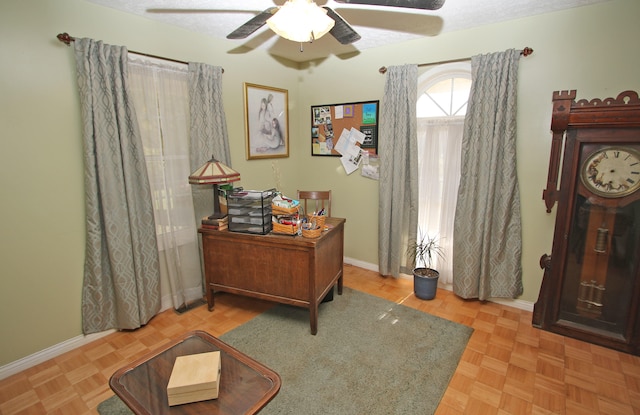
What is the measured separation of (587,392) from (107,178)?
333 centimetres

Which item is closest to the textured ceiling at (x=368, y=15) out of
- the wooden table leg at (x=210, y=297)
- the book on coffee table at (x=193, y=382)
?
the book on coffee table at (x=193, y=382)

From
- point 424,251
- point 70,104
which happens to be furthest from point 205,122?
point 424,251

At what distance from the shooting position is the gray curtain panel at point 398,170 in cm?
294

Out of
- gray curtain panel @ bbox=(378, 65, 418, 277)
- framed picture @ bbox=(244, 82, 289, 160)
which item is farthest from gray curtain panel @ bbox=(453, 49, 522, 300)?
framed picture @ bbox=(244, 82, 289, 160)

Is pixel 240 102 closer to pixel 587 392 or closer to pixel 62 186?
pixel 62 186

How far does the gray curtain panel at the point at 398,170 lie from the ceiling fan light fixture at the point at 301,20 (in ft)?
4.97

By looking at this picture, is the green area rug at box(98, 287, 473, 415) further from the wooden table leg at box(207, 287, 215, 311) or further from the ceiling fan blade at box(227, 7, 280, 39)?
the ceiling fan blade at box(227, 7, 280, 39)

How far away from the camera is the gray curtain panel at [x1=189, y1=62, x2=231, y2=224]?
8.73ft

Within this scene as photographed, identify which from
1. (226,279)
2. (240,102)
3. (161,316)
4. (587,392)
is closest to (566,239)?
(587,392)

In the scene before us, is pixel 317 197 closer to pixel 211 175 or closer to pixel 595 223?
pixel 211 175

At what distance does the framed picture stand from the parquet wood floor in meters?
1.71

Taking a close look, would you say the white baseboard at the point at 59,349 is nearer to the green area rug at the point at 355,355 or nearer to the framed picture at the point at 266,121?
the green area rug at the point at 355,355

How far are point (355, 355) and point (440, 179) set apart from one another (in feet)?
5.97

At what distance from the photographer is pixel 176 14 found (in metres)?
2.32
